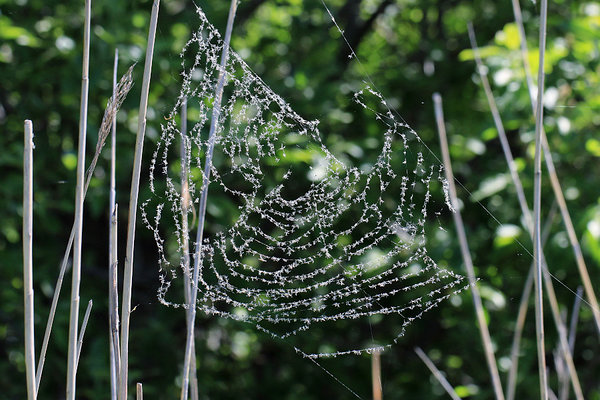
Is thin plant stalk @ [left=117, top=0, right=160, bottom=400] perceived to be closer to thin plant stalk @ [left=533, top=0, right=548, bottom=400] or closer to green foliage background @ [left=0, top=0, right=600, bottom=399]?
thin plant stalk @ [left=533, top=0, right=548, bottom=400]

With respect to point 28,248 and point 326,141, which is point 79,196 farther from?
point 326,141

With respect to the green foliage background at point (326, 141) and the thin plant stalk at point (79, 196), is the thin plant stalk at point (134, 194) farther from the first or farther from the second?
the green foliage background at point (326, 141)

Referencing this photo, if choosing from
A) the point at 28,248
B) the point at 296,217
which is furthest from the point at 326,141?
the point at 28,248

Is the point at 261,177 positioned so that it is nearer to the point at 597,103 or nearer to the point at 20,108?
the point at 20,108

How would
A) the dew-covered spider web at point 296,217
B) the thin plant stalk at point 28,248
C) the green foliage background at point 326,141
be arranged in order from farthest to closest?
the green foliage background at point 326,141 → the dew-covered spider web at point 296,217 → the thin plant stalk at point 28,248

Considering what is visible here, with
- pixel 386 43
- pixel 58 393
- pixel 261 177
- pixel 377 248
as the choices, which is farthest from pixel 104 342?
pixel 386 43

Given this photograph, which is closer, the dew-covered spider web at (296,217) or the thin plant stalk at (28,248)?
the thin plant stalk at (28,248)

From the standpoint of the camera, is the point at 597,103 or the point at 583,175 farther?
the point at 583,175

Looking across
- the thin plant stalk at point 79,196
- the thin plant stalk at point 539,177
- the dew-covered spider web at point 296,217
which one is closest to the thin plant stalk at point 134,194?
the thin plant stalk at point 79,196

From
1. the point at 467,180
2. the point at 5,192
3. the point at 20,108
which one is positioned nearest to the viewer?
the point at 5,192
